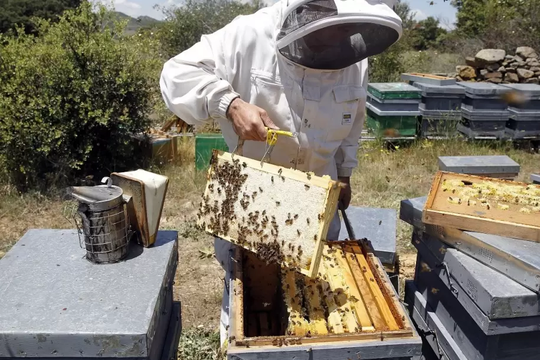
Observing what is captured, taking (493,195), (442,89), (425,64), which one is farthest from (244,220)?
(425,64)

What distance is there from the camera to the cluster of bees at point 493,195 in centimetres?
203

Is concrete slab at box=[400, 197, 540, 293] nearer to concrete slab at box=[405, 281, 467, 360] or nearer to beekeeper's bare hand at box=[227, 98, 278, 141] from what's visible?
concrete slab at box=[405, 281, 467, 360]

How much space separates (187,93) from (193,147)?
14.8 feet

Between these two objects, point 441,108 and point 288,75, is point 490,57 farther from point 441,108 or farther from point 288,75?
point 288,75

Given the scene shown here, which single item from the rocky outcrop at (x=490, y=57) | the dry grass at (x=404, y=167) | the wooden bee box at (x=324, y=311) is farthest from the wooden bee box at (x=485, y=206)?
the rocky outcrop at (x=490, y=57)

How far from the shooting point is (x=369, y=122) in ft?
24.8

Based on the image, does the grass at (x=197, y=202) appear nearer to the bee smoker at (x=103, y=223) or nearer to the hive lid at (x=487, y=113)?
the hive lid at (x=487, y=113)

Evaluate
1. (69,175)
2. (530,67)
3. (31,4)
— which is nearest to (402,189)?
(69,175)

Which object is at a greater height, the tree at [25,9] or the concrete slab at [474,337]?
the tree at [25,9]

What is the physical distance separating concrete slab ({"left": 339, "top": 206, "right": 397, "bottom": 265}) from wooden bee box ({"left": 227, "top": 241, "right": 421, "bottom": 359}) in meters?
0.85

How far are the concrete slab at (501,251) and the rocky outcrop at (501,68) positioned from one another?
899 centimetres

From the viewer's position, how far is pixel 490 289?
5.49ft

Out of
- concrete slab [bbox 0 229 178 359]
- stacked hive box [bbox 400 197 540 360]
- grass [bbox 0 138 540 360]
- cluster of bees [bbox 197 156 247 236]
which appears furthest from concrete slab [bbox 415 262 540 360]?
grass [bbox 0 138 540 360]

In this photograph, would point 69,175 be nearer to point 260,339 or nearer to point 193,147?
point 193,147
